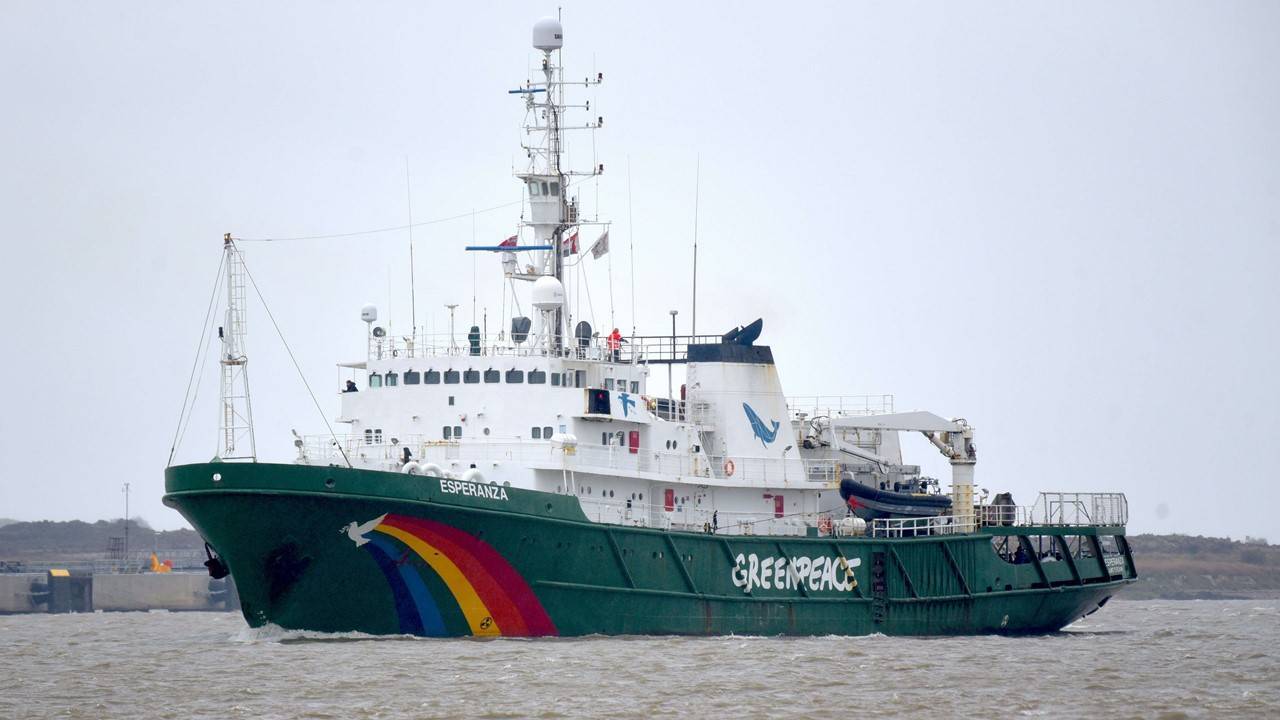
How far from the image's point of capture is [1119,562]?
1480 inches

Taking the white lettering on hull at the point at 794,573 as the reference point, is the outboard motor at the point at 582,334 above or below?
above

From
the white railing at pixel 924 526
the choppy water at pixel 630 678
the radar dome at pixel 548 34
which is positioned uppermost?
the radar dome at pixel 548 34

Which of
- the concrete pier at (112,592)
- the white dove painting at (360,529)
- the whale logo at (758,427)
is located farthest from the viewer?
the concrete pier at (112,592)

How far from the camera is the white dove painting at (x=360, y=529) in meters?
26.6

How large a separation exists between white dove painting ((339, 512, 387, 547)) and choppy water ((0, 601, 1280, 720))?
1595 millimetres

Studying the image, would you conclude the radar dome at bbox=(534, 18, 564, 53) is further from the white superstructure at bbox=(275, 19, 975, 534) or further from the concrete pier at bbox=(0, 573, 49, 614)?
the concrete pier at bbox=(0, 573, 49, 614)

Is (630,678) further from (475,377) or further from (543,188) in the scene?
(543,188)

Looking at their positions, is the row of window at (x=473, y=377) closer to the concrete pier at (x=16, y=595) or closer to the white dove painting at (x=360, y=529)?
the white dove painting at (x=360, y=529)

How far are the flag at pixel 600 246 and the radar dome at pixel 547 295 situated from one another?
6.91 ft

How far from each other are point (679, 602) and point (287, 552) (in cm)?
692

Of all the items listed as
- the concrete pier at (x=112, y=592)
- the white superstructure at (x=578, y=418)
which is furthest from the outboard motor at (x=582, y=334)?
the concrete pier at (x=112, y=592)

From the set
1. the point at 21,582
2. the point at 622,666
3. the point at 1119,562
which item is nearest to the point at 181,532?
the point at 21,582

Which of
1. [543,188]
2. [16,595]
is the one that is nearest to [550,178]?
[543,188]

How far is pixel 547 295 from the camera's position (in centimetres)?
3123
